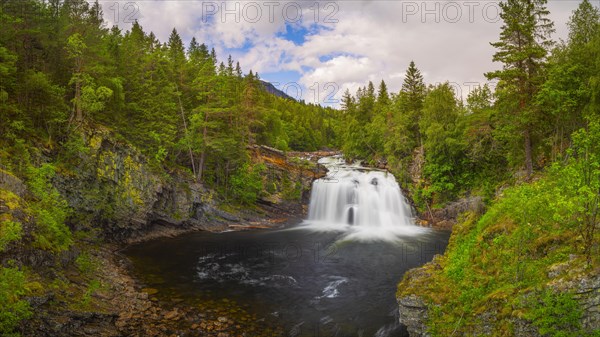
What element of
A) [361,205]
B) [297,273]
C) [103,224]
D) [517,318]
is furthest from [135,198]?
[517,318]

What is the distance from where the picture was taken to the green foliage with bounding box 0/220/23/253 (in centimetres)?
1044

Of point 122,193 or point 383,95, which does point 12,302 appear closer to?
point 122,193

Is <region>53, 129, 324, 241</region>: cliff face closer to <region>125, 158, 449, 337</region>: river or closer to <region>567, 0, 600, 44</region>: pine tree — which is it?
<region>125, 158, 449, 337</region>: river

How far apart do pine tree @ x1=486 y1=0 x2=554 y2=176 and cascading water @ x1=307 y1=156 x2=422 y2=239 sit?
13226 millimetres

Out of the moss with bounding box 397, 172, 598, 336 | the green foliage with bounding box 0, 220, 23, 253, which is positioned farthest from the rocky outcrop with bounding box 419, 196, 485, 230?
the green foliage with bounding box 0, 220, 23, 253

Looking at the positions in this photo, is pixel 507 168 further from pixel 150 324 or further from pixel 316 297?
pixel 150 324

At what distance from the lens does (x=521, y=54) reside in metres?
21.1

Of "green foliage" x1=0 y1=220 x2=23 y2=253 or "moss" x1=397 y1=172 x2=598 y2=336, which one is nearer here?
"moss" x1=397 y1=172 x2=598 y2=336

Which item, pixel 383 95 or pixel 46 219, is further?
pixel 383 95

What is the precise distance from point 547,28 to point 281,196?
2586 cm

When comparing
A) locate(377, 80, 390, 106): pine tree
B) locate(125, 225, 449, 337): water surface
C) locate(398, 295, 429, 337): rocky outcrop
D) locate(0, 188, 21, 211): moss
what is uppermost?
locate(377, 80, 390, 106): pine tree

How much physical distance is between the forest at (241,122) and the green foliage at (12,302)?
0.04 meters

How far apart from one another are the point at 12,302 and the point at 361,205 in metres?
29.2

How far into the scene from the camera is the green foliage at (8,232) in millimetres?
10438
